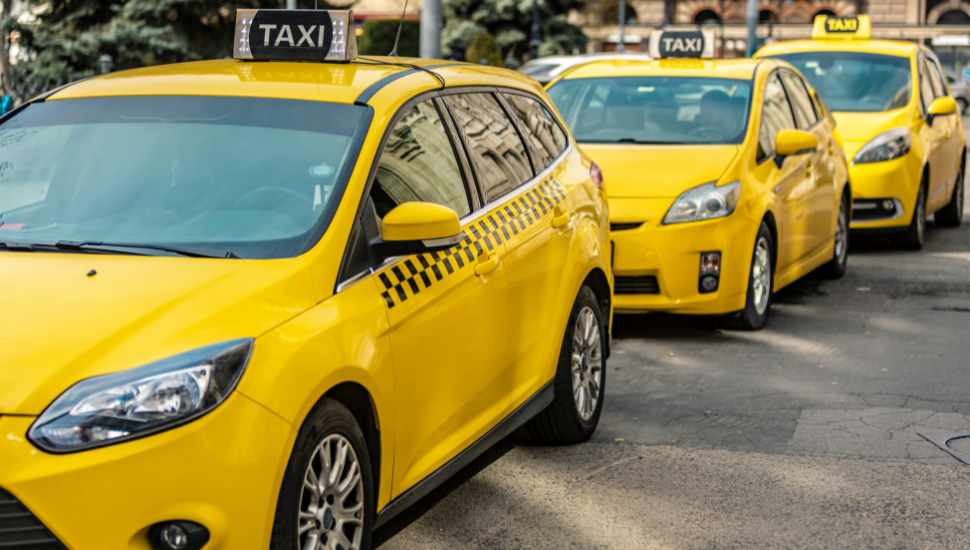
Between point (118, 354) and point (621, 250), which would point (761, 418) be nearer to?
point (621, 250)

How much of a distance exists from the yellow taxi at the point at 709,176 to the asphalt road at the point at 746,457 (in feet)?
1.30

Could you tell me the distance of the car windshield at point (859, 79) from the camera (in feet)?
37.1

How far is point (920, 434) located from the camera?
5379 millimetres

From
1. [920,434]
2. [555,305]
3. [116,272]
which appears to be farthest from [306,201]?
[920,434]

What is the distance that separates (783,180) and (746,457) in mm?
3438

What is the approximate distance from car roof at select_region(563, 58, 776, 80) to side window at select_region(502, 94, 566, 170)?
10.9 ft

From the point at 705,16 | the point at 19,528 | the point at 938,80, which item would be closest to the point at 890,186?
the point at 938,80

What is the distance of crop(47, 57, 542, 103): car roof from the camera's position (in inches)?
156

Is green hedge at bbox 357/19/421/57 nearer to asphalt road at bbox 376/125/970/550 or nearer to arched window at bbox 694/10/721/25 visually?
arched window at bbox 694/10/721/25

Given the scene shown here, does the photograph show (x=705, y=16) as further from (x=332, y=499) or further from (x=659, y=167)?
(x=332, y=499)

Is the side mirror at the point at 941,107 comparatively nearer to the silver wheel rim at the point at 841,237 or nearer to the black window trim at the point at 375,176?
the silver wheel rim at the point at 841,237

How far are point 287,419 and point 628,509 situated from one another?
74.6 inches

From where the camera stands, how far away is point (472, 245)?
13.4ft

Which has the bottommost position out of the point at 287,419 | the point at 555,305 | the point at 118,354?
the point at 555,305
